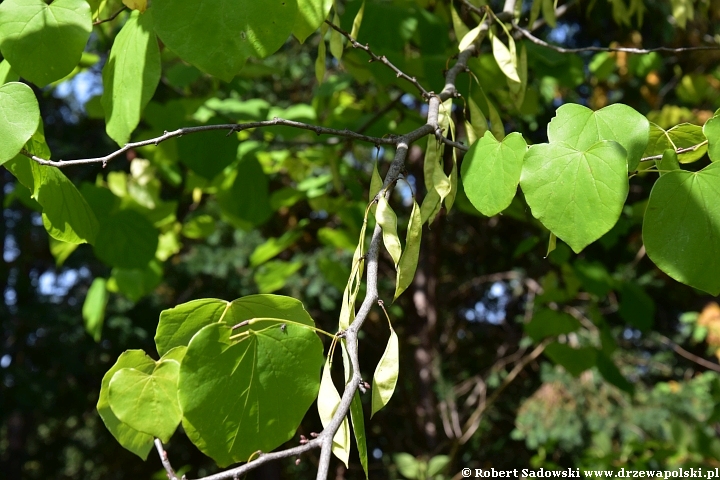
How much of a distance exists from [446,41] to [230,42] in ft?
2.98

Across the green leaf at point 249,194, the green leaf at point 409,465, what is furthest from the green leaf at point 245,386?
the green leaf at point 409,465

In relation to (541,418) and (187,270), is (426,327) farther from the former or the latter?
(187,270)

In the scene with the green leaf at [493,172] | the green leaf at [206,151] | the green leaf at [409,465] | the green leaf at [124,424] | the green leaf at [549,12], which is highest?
the green leaf at [493,172]

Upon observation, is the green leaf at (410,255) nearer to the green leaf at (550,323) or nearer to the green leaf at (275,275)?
the green leaf at (550,323)

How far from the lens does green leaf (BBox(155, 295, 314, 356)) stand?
0.57 m

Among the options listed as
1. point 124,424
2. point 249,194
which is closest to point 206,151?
point 249,194

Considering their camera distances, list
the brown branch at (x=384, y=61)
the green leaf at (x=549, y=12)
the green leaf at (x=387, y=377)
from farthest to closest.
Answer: the green leaf at (x=549, y=12), the brown branch at (x=384, y=61), the green leaf at (x=387, y=377)

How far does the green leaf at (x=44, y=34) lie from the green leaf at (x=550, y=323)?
4.73 feet

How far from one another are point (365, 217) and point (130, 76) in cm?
48

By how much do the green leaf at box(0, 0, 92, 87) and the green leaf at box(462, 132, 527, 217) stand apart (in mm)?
484

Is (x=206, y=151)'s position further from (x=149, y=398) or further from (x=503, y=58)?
→ (x=149, y=398)

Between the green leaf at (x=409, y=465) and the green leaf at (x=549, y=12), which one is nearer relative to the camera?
the green leaf at (x=549, y=12)

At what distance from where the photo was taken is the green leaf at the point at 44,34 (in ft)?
2.39

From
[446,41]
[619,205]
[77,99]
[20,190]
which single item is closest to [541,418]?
[446,41]
